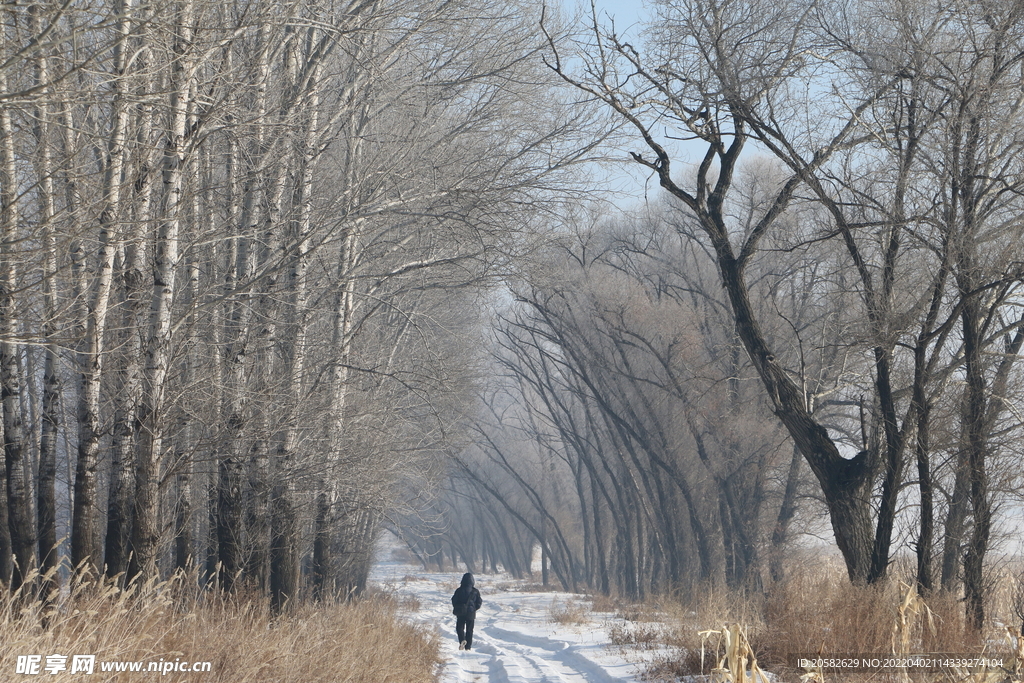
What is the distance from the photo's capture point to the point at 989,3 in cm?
1004

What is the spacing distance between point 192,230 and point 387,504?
22.9 feet

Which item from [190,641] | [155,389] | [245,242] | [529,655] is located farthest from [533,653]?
[190,641]

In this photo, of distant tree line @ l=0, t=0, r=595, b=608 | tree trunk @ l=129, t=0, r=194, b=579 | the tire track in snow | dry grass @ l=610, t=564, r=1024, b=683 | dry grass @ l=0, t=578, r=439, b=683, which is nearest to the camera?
dry grass @ l=0, t=578, r=439, b=683

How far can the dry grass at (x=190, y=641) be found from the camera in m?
5.39

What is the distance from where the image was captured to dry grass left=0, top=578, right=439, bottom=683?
5387 millimetres

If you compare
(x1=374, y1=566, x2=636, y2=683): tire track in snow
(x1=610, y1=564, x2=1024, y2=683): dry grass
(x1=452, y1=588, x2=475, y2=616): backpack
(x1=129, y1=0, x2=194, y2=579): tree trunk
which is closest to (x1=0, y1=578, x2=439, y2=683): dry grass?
(x1=129, y1=0, x2=194, y2=579): tree trunk

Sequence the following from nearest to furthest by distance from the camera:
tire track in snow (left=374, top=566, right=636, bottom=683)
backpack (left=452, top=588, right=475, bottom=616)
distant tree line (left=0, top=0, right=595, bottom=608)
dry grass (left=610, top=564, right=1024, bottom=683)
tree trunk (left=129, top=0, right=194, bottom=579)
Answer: distant tree line (left=0, top=0, right=595, bottom=608)
dry grass (left=610, top=564, right=1024, bottom=683)
tree trunk (left=129, top=0, right=194, bottom=579)
tire track in snow (left=374, top=566, right=636, bottom=683)
backpack (left=452, top=588, right=475, bottom=616)

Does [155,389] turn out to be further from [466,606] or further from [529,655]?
[466,606]

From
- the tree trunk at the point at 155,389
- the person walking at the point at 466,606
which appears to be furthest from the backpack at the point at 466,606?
the tree trunk at the point at 155,389

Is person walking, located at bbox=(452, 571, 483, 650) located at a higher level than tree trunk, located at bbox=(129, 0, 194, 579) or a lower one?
lower

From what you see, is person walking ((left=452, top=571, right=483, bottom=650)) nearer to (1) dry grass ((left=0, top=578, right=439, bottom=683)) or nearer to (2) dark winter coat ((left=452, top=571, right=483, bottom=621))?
(2) dark winter coat ((left=452, top=571, right=483, bottom=621))

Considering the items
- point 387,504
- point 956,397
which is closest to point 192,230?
point 387,504

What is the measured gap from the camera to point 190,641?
21.7ft

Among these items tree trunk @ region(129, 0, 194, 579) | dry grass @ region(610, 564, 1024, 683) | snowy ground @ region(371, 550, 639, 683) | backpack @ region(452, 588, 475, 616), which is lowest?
snowy ground @ region(371, 550, 639, 683)
